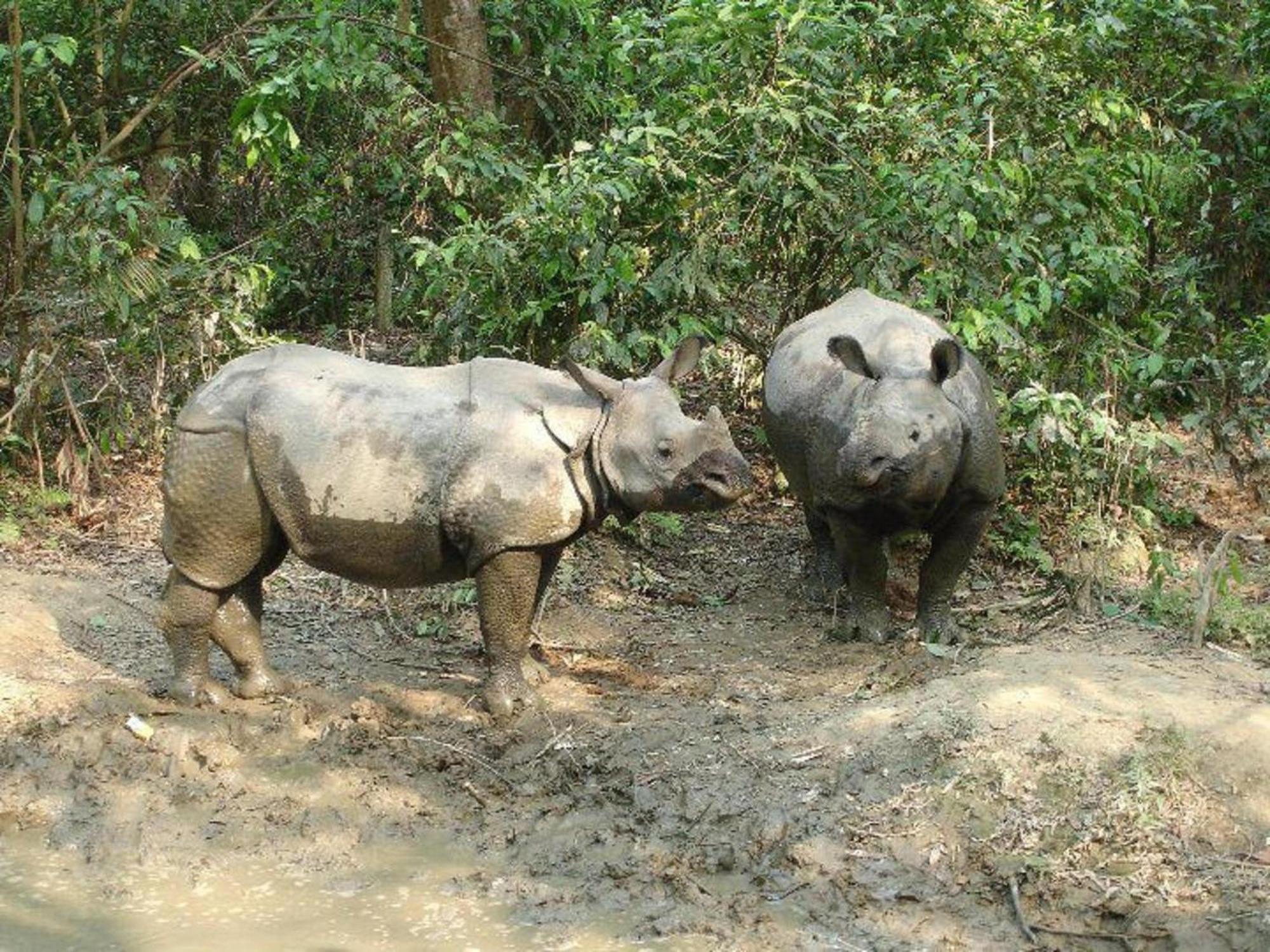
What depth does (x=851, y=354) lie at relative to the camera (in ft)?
24.5

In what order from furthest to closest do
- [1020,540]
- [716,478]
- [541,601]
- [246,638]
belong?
[1020,540] < [541,601] < [246,638] < [716,478]

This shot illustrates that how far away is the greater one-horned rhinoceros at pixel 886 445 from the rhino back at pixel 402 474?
1.60m

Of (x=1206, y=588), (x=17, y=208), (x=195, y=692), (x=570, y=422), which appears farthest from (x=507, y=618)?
(x=17, y=208)

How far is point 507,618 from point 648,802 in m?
1.02

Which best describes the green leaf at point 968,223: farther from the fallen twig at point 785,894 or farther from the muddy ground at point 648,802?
the fallen twig at point 785,894

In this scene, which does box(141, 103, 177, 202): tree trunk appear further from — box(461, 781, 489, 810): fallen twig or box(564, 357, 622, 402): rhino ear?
box(461, 781, 489, 810): fallen twig

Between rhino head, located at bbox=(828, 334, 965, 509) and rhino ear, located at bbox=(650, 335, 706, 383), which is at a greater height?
rhino ear, located at bbox=(650, 335, 706, 383)

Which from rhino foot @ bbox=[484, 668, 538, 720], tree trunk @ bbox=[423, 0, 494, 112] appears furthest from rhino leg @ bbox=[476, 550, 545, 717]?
tree trunk @ bbox=[423, 0, 494, 112]

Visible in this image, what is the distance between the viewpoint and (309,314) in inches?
505

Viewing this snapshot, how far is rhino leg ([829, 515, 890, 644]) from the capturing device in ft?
25.5

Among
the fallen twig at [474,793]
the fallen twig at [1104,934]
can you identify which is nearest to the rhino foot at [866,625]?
the fallen twig at [474,793]

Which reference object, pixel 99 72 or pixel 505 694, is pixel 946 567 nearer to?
pixel 505 694

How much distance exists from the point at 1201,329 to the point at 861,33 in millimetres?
3224

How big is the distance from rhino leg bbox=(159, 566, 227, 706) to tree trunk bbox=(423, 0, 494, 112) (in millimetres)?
4875
